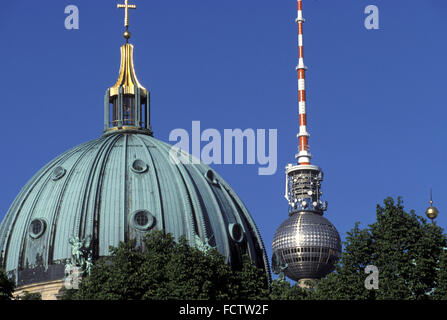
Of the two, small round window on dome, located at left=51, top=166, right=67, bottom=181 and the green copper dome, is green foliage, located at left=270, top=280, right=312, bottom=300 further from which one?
small round window on dome, located at left=51, top=166, right=67, bottom=181

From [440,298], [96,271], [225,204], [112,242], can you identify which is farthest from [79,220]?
[440,298]

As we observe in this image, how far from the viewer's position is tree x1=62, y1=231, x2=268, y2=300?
100625 millimetres

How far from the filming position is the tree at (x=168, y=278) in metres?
101

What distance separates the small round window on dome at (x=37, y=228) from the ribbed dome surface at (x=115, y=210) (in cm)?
9

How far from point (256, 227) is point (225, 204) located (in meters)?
5.06

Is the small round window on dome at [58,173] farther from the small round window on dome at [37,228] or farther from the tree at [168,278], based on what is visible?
the tree at [168,278]

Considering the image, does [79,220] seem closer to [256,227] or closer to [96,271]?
[256,227]

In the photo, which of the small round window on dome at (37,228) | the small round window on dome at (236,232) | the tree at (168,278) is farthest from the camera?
the small round window on dome at (236,232)

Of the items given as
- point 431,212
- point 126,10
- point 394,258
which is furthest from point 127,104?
point 394,258

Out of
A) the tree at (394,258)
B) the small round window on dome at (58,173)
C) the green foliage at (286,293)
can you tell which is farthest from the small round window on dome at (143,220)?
the tree at (394,258)

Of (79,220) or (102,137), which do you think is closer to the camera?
(79,220)
